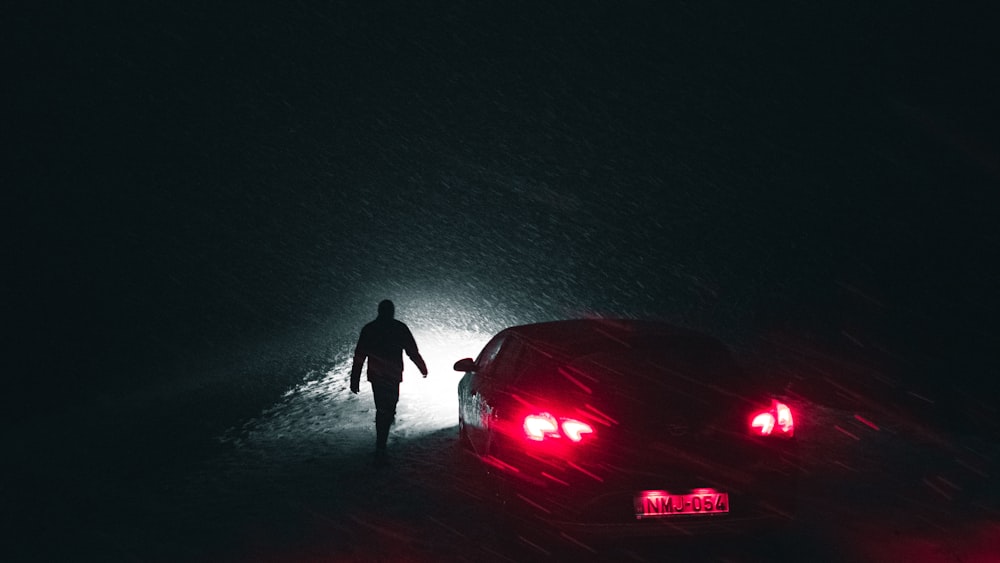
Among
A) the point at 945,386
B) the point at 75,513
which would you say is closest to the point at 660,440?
the point at 75,513

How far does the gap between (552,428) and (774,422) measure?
126cm

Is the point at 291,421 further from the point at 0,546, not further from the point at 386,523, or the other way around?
the point at 386,523

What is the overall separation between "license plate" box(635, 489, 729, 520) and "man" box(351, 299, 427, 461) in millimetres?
4467

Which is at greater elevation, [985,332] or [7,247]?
[7,247]

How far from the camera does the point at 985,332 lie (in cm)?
2073

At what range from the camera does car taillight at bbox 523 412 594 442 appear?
4.03 m

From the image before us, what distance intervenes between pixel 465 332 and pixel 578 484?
30101 millimetres

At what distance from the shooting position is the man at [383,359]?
8109 mm

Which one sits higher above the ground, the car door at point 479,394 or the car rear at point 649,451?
the car door at point 479,394

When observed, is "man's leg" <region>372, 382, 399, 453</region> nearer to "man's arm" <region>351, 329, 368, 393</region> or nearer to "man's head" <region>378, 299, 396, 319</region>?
"man's arm" <region>351, 329, 368, 393</region>

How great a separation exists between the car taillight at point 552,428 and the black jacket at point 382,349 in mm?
4000

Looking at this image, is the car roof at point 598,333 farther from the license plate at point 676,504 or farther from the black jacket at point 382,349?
the black jacket at point 382,349

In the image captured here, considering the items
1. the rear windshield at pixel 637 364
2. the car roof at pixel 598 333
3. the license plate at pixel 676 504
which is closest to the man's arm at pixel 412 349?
the car roof at pixel 598 333

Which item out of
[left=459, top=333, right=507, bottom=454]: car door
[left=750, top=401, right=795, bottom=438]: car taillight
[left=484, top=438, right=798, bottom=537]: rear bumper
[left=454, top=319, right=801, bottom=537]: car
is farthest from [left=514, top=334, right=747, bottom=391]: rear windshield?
[left=459, top=333, right=507, bottom=454]: car door
